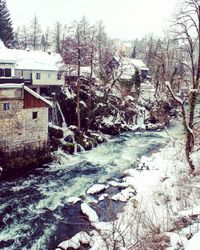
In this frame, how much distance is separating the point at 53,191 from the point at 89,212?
401 centimetres

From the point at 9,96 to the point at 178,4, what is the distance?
512 inches

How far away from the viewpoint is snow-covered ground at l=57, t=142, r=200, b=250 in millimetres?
8422

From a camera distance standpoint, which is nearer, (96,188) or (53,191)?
(96,188)

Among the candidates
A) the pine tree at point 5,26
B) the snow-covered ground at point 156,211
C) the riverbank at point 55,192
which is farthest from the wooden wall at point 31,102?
the pine tree at point 5,26

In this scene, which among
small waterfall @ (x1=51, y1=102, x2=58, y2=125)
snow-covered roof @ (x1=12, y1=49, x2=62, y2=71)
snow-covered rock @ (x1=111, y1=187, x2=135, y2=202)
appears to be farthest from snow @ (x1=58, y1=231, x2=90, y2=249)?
snow-covered roof @ (x1=12, y1=49, x2=62, y2=71)

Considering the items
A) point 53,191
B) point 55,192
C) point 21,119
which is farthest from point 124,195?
point 21,119

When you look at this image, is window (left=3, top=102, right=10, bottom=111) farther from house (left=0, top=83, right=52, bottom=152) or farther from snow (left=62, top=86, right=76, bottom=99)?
snow (left=62, top=86, right=76, bottom=99)

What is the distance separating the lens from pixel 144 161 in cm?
2289

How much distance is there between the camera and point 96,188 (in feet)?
59.1

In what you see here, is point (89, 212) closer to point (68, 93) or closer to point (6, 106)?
point (6, 106)

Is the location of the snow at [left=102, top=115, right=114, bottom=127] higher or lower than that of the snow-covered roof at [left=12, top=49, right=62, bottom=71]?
lower

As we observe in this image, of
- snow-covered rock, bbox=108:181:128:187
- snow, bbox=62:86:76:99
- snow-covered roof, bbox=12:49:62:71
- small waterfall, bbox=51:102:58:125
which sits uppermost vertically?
snow-covered roof, bbox=12:49:62:71

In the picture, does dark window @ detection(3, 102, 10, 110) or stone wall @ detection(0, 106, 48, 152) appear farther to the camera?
stone wall @ detection(0, 106, 48, 152)

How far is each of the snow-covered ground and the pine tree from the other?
35083mm
